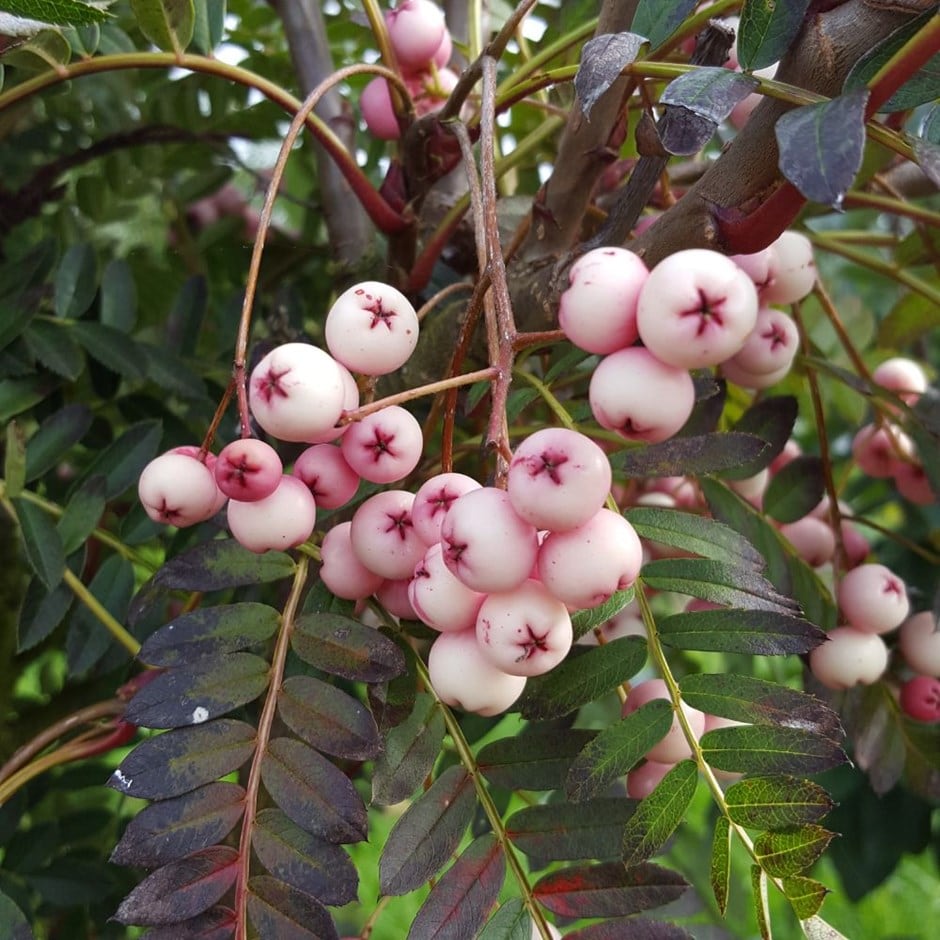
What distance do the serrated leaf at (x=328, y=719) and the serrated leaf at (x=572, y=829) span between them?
0.27 ft

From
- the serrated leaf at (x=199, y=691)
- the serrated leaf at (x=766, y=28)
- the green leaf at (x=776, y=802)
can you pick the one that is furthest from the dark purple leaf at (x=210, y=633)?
the serrated leaf at (x=766, y=28)

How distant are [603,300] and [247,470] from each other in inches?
6.3

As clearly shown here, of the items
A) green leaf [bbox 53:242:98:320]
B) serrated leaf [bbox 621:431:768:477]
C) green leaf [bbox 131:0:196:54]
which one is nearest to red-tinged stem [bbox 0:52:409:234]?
green leaf [bbox 131:0:196:54]

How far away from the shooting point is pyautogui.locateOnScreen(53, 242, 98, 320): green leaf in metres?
0.67

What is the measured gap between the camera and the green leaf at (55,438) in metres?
0.60

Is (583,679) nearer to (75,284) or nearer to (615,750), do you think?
(615,750)

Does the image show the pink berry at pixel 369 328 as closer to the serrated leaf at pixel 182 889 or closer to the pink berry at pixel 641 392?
the pink berry at pixel 641 392

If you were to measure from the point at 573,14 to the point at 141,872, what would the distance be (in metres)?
0.67

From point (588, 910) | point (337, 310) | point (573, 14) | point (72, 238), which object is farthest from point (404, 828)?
point (72, 238)

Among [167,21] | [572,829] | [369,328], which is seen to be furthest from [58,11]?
[572,829]

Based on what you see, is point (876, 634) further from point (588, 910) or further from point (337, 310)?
point (337, 310)

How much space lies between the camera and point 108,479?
2.00ft

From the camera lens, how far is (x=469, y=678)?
1.25 ft

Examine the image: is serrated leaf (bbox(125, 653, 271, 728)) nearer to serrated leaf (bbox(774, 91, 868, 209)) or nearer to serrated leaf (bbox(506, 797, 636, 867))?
serrated leaf (bbox(506, 797, 636, 867))
